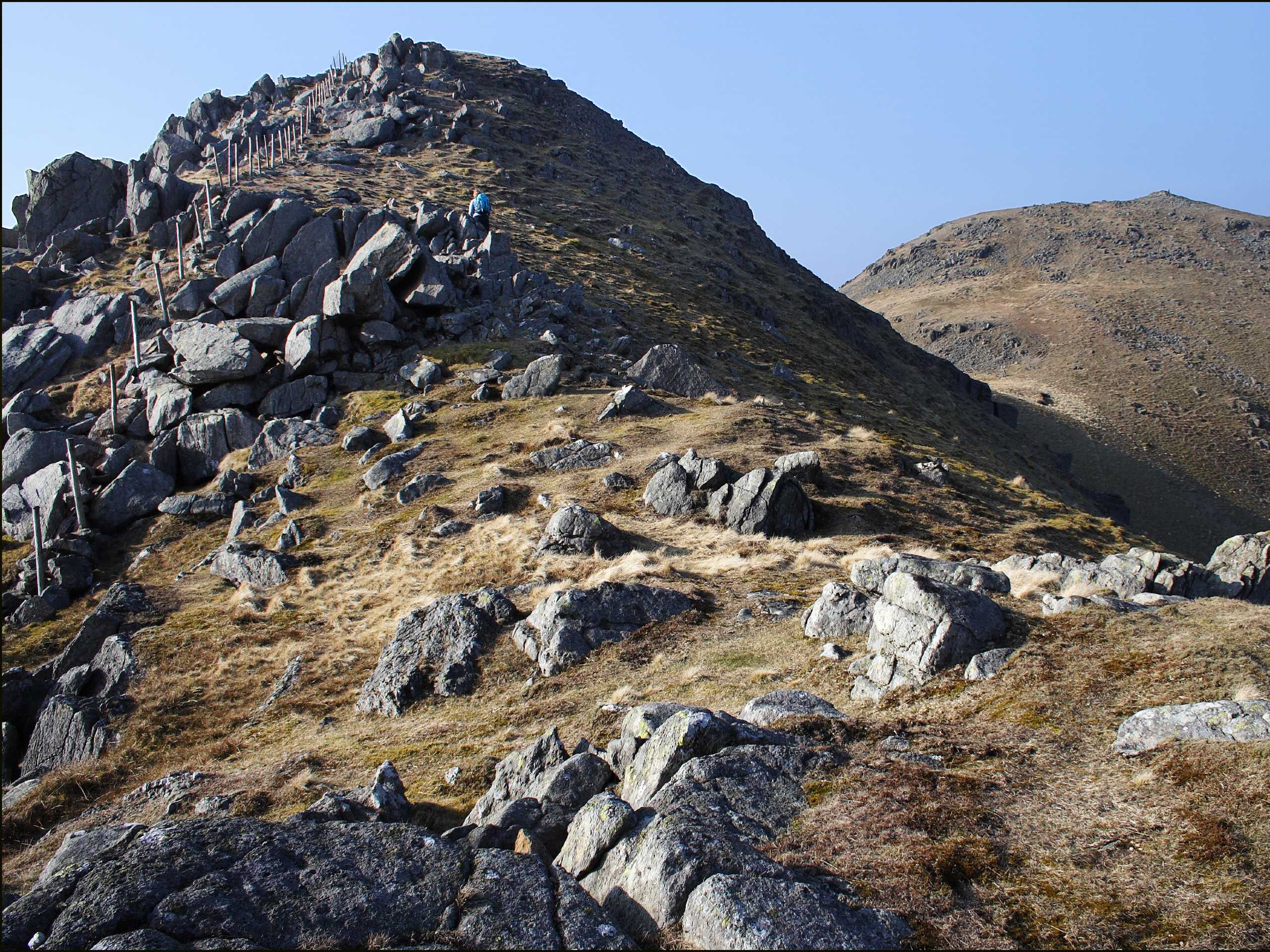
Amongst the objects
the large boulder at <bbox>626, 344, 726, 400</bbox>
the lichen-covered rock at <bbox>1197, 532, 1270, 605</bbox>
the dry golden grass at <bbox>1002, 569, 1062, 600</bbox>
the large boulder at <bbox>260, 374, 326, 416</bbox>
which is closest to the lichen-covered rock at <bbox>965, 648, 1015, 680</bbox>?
the dry golden grass at <bbox>1002, 569, 1062, 600</bbox>

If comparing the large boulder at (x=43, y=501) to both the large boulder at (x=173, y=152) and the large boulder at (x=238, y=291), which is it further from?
the large boulder at (x=173, y=152)

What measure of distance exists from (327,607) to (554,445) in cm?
1286

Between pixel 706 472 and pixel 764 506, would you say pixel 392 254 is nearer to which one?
pixel 706 472

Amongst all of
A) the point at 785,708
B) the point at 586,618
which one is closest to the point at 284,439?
the point at 586,618

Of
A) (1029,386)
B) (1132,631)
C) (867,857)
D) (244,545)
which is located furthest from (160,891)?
(1029,386)

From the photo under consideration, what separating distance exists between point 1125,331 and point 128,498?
13919cm

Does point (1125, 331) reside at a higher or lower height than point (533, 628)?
higher

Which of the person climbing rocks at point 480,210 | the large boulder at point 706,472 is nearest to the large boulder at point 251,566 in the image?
the large boulder at point 706,472

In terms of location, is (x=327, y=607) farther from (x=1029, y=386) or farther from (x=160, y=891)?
(x=1029, y=386)

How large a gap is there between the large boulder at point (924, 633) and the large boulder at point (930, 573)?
134 centimetres

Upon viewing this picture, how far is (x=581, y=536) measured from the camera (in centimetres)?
2769

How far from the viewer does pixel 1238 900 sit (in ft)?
28.6

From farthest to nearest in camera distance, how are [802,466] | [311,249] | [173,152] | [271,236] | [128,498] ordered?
[173,152], [271,236], [311,249], [128,498], [802,466]

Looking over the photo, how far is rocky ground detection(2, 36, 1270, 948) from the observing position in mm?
9383
